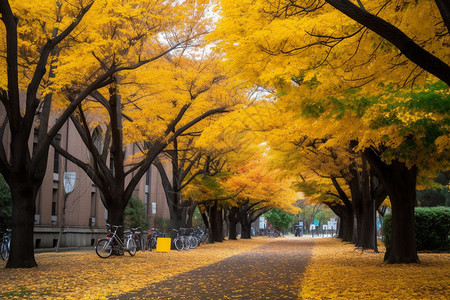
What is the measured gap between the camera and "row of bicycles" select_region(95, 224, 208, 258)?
18720mm

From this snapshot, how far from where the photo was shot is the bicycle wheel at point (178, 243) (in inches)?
1072

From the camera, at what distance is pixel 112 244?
62.7 feet

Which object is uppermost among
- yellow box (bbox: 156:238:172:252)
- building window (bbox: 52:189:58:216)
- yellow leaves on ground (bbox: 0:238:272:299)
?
building window (bbox: 52:189:58:216)

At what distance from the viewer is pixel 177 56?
21812 millimetres

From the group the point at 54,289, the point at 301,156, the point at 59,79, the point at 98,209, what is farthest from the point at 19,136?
the point at 98,209

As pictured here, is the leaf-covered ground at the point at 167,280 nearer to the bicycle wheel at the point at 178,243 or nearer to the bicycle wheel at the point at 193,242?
the bicycle wheel at the point at 178,243

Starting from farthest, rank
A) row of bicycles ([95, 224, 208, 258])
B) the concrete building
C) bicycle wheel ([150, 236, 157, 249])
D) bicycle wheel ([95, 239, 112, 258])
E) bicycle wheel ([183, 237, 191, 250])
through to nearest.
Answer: the concrete building < bicycle wheel ([183, 237, 191, 250]) < bicycle wheel ([150, 236, 157, 249]) < row of bicycles ([95, 224, 208, 258]) < bicycle wheel ([95, 239, 112, 258])

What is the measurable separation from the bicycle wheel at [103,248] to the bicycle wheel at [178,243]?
854cm

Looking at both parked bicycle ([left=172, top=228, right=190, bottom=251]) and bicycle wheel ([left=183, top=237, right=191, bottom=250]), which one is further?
bicycle wheel ([left=183, top=237, right=191, bottom=250])

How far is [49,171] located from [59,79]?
2118 cm

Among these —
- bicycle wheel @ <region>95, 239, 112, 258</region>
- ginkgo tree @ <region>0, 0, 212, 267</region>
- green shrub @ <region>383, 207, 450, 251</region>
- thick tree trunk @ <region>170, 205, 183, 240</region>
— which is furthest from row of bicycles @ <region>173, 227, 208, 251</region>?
ginkgo tree @ <region>0, 0, 212, 267</region>

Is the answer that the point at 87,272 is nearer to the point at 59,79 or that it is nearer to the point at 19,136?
the point at 19,136

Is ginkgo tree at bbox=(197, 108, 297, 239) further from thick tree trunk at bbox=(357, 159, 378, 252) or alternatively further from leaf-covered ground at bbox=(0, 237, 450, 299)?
leaf-covered ground at bbox=(0, 237, 450, 299)

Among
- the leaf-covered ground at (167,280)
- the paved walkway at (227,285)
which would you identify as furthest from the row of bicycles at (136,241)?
the paved walkway at (227,285)
